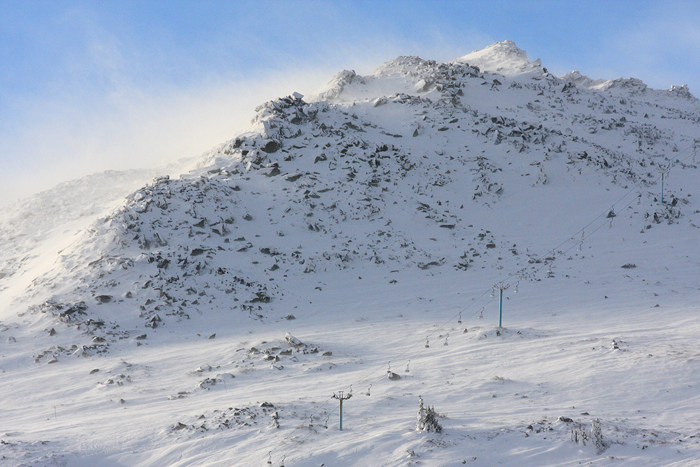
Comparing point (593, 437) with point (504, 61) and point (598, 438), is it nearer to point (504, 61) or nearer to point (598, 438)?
point (598, 438)

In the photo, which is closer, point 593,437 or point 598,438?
point 598,438

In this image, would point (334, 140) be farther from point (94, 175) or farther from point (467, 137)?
point (94, 175)

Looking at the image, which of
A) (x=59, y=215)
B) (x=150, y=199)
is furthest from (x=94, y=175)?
(x=150, y=199)

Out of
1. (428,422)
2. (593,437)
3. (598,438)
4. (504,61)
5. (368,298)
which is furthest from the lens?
(504,61)

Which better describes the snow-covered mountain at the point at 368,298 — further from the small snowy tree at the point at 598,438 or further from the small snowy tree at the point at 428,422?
the small snowy tree at the point at 428,422

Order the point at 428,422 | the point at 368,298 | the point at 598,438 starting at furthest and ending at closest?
the point at 368,298 → the point at 428,422 → the point at 598,438

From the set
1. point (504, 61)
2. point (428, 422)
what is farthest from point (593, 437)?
point (504, 61)

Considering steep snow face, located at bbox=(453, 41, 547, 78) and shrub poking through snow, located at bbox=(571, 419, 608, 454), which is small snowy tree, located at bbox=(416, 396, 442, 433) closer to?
shrub poking through snow, located at bbox=(571, 419, 608, 454)

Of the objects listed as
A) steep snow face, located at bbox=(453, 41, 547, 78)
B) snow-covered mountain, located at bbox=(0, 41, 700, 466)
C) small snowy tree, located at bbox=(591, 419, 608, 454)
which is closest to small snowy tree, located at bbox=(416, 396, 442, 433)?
snow-covered mountain, located at bbox=(0, 41, 700, 466)
